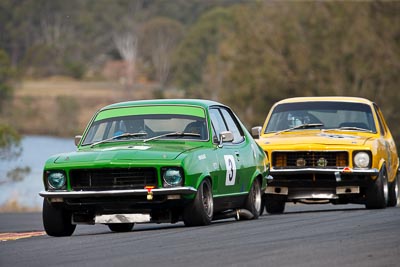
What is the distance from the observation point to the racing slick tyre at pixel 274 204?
52.5 feet

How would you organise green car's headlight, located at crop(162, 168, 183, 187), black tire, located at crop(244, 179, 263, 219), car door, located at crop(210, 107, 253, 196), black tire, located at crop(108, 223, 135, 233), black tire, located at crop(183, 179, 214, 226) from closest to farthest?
green car's headlight, located at crop(162, 168, 183, 187) < black tire, located at crop(183, 179, 214, 226) < car door, located at crop(210, 107, 253, 196) < black tire, located at crop(108, 223, 135, 233) < black tire, located at crop(244, 179, 263, 219)

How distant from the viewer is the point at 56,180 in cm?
1192

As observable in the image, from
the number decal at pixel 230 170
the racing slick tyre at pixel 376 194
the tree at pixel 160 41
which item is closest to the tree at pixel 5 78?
the tree at pixel 160 41

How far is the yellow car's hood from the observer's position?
1583 centimetres

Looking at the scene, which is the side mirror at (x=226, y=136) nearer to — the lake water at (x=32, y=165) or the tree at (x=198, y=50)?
the lake water at (x=32, y=165)

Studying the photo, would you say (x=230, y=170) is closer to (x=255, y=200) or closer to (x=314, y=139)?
(x=255, y=200)

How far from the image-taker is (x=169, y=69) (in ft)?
335

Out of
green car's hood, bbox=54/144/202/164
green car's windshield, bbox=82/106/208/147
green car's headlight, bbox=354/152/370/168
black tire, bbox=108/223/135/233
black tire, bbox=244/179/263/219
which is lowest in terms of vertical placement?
black tire, bbox=108/223/135/233

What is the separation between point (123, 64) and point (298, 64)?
45232 mm

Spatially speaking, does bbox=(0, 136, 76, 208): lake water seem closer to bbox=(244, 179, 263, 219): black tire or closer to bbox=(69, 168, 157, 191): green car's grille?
bbox=(244, 179, 263, 219): black tire

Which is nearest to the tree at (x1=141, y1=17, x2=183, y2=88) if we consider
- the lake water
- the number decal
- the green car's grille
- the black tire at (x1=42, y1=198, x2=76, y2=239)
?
the lake water

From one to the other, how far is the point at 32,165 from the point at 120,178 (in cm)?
3758

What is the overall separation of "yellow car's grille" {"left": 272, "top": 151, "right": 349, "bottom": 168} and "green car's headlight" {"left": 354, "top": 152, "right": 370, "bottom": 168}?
0.56 ft

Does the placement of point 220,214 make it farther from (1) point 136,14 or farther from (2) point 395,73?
(1) point 136,14
